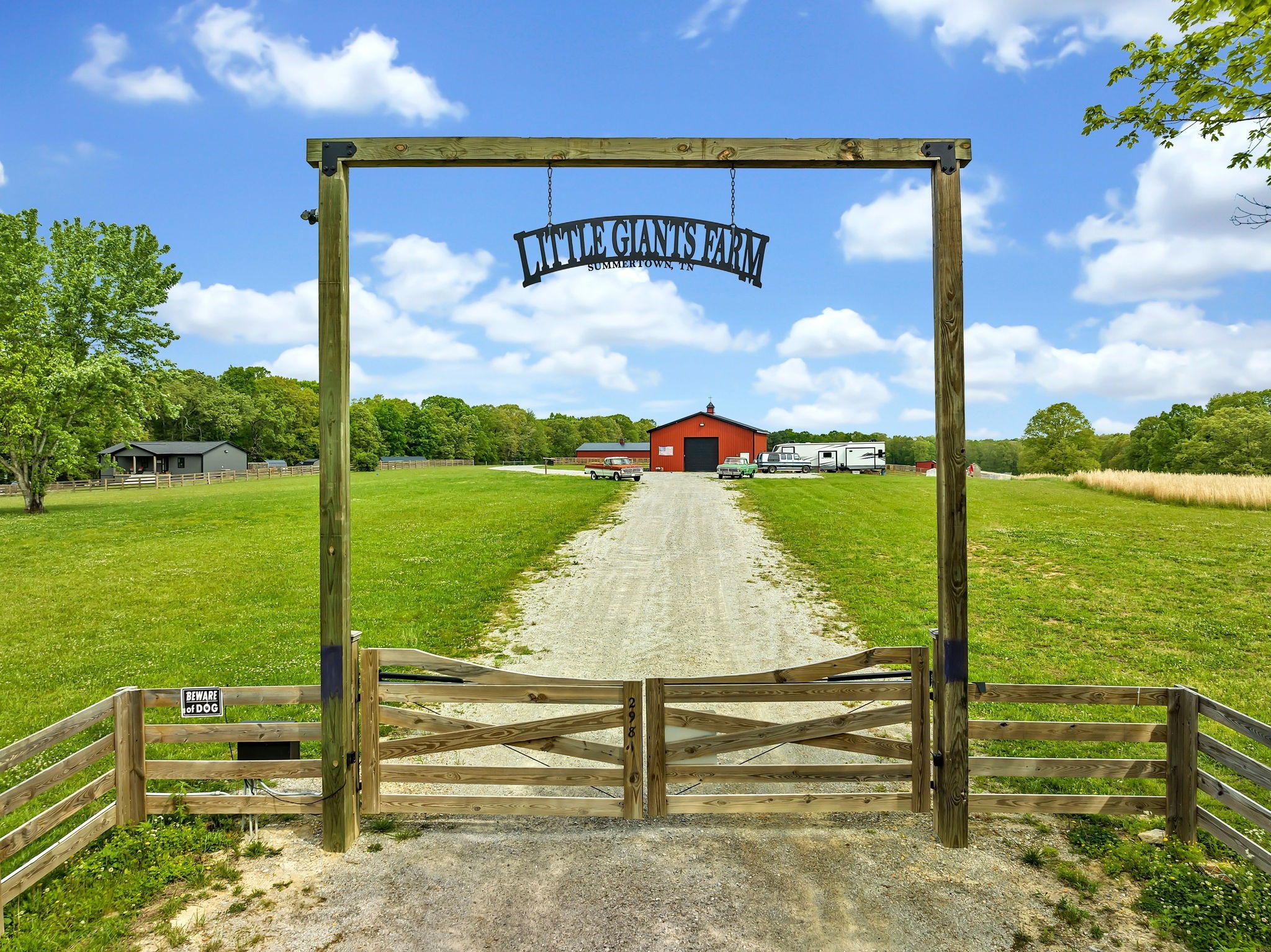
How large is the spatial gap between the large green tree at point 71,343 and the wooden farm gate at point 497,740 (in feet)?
110

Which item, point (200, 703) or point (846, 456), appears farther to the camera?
point (846, 456)

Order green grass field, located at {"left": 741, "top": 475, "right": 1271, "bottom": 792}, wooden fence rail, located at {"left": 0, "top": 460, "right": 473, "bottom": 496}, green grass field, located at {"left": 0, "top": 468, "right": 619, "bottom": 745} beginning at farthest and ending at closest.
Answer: wooden fence rail, located at {"left": 0, "top": 460, "right": 473, "bottom": 496}
green grass field, located at {"left": 0, "top": 468, "right": 619, "bottom": 745}
green grass field, located at {"left": 741, "top": 475, "right": 1271, "bottom": 792}

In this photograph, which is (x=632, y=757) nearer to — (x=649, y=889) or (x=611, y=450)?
(x=649, y=889)

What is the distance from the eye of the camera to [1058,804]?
16.8 ft

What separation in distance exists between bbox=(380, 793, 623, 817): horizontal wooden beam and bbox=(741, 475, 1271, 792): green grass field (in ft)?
13.2

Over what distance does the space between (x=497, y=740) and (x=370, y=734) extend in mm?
994

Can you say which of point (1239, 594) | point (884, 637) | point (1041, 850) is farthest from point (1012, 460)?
point (1041, 850)

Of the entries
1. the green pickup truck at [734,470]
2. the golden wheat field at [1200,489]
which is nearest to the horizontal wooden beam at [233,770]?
the golden wheat field at [1200,489]

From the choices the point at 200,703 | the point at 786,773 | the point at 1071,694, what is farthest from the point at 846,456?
the point at 200,703

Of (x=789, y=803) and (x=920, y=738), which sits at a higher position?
(x=920, y=738)

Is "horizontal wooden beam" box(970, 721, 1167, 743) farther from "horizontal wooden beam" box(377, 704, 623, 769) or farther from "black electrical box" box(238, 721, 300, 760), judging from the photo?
"black electrical box" box(238, 721, 300, 760)

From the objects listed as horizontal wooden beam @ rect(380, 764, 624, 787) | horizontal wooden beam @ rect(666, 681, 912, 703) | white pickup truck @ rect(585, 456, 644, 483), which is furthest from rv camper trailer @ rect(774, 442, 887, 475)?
horizontal wooden beam @ rect(380, 764, 624, 787)

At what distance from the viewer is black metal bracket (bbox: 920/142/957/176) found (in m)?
5.00

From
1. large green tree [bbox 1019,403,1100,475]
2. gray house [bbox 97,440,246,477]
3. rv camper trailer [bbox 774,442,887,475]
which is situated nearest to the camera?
rv camper trailer [bbox 774,442,887,475]
